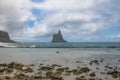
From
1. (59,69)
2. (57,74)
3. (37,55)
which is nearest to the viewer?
(57,74)

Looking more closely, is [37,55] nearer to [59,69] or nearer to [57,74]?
[59,69]

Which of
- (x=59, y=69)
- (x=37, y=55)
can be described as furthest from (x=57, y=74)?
(x=37, y=55)

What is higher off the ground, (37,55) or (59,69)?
(37,55)

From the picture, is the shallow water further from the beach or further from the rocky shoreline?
the rocky shoreline

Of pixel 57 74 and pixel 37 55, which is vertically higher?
pixel 37 55

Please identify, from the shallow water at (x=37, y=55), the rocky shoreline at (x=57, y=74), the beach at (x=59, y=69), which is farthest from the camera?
the shallow water at (x=37, y=55)

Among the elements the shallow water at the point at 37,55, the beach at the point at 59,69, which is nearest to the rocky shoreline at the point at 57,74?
the beach at the point at 59,69

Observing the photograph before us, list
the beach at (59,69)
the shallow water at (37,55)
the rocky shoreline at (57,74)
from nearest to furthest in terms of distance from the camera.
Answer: the rocky shoreline at (57,74) → the beach at (59,69) → the shallow water at (37,55)

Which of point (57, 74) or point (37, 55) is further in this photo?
point (37, 55)

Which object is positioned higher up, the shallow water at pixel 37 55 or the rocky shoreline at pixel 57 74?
the shallow water at pixel 37 55

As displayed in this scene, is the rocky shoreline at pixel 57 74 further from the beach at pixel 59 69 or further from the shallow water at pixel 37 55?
the shallow water at pixel 37 55

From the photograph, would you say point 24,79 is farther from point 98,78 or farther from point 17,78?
point 98,78

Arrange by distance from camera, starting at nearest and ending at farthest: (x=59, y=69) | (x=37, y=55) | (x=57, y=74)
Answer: (x=57, y=74), (x=59, y=69), (x=37, y=55)

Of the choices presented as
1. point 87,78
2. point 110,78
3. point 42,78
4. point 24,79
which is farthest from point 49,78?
point 110,78
